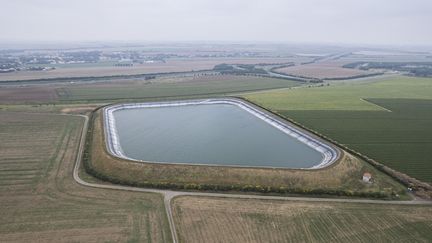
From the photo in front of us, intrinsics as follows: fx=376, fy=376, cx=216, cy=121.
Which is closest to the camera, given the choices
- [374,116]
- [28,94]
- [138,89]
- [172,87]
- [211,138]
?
[211,138]

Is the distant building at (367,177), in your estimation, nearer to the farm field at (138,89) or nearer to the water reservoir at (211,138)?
the water reservoir at (211,138)

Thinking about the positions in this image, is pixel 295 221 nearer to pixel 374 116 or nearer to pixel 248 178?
pixel 248 178

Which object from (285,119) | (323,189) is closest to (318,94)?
(285,119)

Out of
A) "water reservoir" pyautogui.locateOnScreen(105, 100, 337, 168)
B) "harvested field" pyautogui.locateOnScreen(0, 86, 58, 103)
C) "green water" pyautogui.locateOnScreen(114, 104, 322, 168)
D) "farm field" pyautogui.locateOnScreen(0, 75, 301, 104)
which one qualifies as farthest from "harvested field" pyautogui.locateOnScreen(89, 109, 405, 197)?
"harvested field" pyautogui.locateOnScreen(0, 86, 58, 103)

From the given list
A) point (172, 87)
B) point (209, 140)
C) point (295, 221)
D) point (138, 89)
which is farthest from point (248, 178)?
point (172, 87)

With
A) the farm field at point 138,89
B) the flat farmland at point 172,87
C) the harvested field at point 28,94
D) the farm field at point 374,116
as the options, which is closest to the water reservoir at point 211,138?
the farm field at point 374,116

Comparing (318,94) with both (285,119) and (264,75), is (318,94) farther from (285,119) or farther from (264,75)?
(264,75)

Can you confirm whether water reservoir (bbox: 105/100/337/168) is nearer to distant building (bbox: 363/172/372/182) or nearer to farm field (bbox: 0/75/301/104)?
distant building (bbox: 363/172/372/182)
